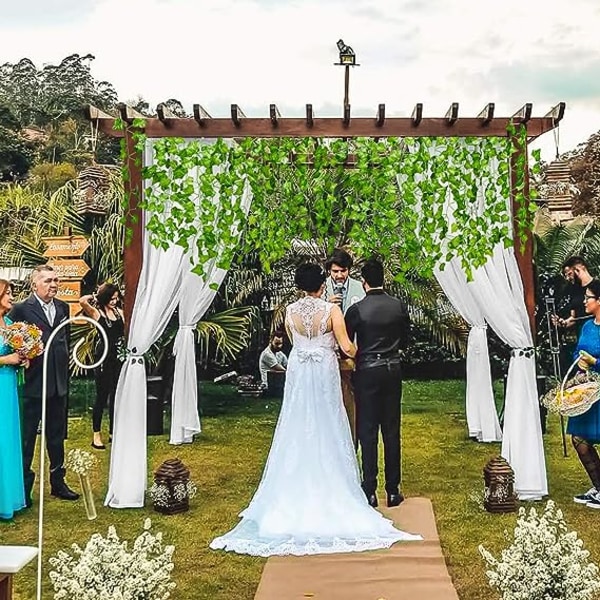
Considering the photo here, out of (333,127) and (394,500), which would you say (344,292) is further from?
(394,500)

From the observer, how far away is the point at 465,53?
50.3ft

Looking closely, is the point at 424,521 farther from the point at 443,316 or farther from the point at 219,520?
the point at 443,316

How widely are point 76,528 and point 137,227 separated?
1.86 metres

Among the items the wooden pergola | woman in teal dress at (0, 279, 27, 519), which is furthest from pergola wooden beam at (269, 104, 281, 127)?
woman in teal dress at (0, 279, 27, 519)

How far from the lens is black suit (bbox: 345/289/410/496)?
16.5 feet

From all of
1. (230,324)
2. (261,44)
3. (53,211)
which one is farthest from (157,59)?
(230,324)

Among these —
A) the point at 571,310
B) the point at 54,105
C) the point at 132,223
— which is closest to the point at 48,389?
the point at 132,223

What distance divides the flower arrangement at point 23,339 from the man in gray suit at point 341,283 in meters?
1.95

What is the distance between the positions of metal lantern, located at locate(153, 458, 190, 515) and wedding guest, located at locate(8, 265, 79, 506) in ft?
2.22

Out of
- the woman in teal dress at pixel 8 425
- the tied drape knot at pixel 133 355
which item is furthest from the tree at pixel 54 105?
the woman in teal dress at pixel 8 425

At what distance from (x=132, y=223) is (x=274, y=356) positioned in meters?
4.88

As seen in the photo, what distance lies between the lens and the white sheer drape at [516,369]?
520 centimetres

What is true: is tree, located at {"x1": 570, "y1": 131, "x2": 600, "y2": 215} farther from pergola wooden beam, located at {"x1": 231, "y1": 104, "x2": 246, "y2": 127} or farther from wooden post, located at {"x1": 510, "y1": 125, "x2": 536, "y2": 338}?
pergola wooden beam, located at {"x1": 231, "y1": 104, "x2": 246, "y2": 127}

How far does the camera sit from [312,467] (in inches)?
188
